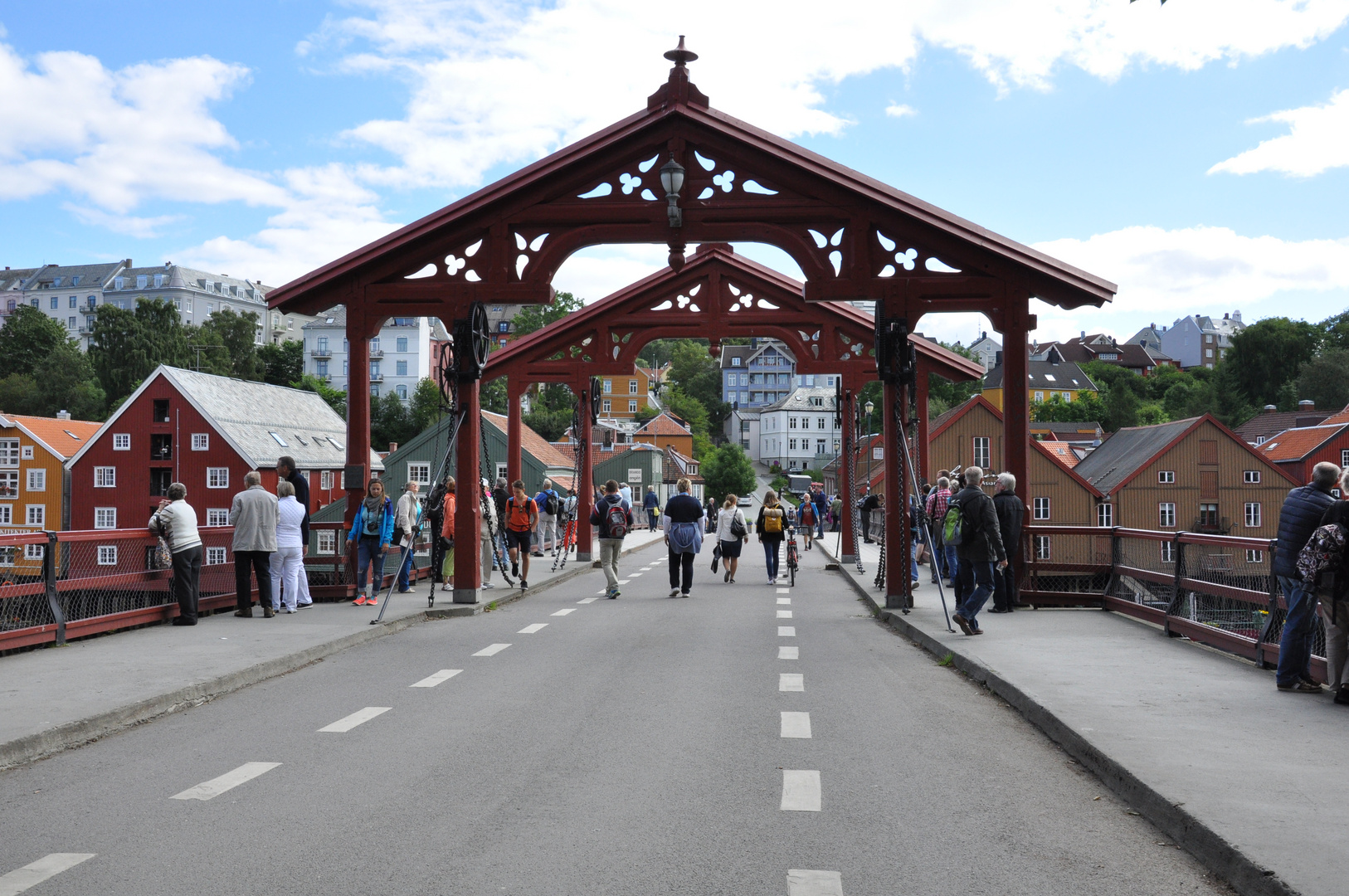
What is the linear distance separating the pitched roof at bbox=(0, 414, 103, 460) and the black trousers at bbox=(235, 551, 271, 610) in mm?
62884

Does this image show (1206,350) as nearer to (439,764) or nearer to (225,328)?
(225,328)

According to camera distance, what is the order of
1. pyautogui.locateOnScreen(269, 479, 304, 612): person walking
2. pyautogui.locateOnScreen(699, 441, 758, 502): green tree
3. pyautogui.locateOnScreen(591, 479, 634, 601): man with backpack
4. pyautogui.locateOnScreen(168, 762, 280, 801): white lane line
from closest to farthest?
pyautogui.locateOnScreen(168, 762, 280, 801): white lane line < pyautogui.locateOnScreen(269, 479, 304, 612): person walking < pyautogui.locateOnScreen(591, 479, 634, 601): man with backpack < pyautogui.locateOnScreen(699, 441, 758, 502): green tree

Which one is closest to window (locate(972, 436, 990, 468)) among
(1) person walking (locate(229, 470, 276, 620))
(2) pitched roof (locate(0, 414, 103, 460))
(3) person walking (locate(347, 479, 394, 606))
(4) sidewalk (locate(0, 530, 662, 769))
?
(2) pitched roof (locate(0, 414, 103, 460))

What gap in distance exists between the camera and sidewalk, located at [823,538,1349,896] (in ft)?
15.6

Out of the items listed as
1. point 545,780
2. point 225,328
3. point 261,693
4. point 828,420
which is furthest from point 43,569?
point 828,420

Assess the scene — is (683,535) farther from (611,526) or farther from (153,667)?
(153,667)

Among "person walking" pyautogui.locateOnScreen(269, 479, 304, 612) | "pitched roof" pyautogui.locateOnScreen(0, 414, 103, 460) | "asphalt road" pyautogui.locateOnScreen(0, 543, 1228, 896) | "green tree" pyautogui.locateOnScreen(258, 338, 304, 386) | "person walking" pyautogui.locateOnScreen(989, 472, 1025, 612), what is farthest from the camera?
"green tree" pyautogui.locateOnScreen(258, 338, 304, 386)

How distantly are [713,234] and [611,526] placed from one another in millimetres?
5625

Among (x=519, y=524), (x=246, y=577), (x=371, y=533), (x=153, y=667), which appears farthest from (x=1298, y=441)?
(x=153, y=667)

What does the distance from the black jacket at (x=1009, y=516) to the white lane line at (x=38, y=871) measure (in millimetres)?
11743

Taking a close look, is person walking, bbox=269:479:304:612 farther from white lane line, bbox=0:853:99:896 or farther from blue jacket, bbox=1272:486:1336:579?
blue jacket, bbox=1272:486:1336:579

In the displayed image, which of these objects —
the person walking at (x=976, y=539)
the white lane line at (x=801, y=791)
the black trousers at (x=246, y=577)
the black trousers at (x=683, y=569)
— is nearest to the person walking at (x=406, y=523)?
the black trousers at (x=246, y=577)

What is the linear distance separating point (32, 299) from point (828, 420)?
359 feet

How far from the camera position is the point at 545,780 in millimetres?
6148
